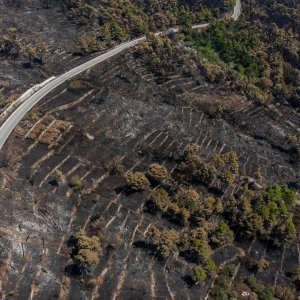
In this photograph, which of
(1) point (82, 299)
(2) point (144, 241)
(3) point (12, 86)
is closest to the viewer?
(1) point (82, 299)

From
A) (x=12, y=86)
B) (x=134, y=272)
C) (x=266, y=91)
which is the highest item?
(x=266, y=91)

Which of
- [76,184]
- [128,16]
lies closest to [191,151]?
[76,184]

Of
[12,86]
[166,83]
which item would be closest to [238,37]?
[166,83]

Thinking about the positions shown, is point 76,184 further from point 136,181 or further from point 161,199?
point 161,199

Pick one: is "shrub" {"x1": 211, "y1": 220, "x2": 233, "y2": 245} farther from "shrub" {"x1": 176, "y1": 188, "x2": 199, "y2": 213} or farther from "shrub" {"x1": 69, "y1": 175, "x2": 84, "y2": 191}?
"shrub" {"x1": 69, "y1": 175, "x2": 84, "y2": 191}

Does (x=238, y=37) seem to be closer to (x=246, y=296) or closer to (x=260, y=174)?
(x=260, y=174)

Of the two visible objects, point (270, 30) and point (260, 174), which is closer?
point (260, 174)
